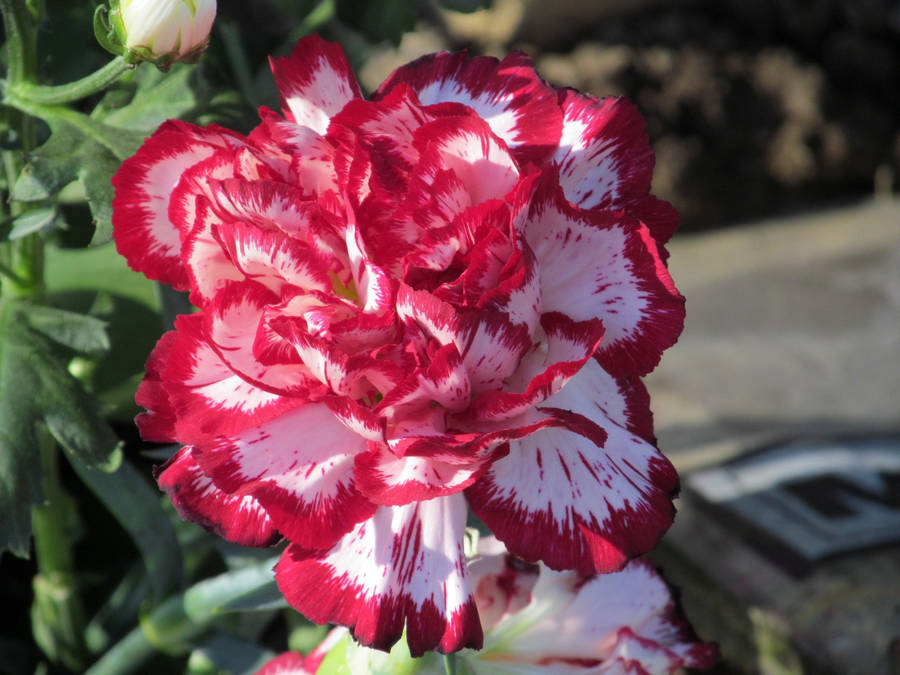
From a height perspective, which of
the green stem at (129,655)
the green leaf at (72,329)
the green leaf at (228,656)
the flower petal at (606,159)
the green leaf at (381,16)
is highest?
the flower petal at (606,159)

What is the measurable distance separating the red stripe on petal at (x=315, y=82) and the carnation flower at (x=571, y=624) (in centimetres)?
21

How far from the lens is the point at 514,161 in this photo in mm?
334

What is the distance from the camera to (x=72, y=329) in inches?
20.1

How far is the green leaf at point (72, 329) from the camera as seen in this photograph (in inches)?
19.6

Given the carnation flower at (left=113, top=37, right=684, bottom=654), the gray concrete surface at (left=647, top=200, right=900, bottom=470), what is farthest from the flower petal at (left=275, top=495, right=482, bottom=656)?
the gray concrete surface at (left=647, top=200, right=900, bottom=470)

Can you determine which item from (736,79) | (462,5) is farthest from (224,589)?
(736,79)

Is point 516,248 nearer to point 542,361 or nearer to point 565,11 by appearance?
point 542,361

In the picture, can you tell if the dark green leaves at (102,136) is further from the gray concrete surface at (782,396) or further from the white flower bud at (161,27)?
the gray concrete surface at (782,396)

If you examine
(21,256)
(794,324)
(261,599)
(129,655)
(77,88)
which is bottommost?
(794,324)

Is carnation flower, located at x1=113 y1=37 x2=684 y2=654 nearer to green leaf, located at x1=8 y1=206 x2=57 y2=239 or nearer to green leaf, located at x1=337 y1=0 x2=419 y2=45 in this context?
green leaf, located at x1=8 y1=206 x2=57 y2=239

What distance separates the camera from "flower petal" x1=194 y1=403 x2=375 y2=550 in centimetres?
33

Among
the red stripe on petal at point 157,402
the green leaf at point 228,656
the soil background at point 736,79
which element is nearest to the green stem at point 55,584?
the green leaf at point 228,656

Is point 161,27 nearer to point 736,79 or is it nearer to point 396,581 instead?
point 396,581

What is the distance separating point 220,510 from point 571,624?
0.21 m
